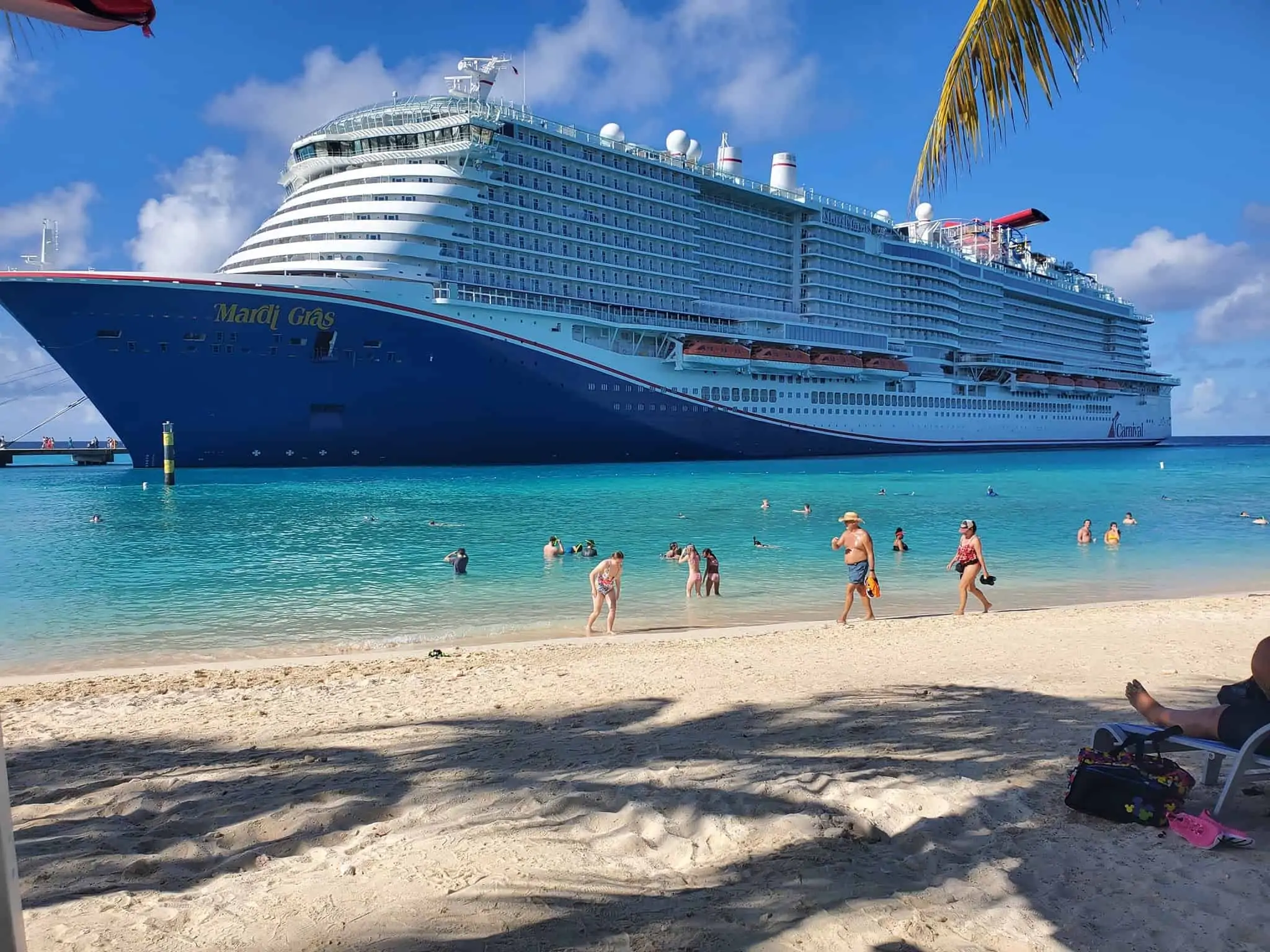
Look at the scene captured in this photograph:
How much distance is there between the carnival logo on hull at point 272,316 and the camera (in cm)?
3089

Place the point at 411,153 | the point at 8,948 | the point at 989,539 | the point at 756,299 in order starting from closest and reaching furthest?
the point at 8,948 < the point at 989,539 < the point at 411,153 < the point at 756,299

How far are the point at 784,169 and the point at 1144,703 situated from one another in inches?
2242

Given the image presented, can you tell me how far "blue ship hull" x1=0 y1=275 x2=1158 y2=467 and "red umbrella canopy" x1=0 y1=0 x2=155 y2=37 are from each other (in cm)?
3214

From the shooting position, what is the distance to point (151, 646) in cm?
973

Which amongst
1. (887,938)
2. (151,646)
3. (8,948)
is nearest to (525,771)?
(887,938)

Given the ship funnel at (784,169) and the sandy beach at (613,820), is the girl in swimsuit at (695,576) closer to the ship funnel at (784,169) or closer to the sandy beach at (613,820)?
the sandy beach at (613,820)

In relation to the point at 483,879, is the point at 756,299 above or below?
above

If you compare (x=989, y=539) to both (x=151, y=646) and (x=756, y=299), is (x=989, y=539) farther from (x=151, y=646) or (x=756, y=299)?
(x=756, y=299)

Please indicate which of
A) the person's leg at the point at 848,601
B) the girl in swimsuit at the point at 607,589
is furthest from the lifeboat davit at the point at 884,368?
the girl in swimsuit at the point at 607,589

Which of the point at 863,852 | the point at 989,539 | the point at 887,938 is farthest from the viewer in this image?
the point at 989,539

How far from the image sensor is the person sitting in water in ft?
11.6

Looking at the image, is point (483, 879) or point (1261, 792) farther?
point (1261, 792)

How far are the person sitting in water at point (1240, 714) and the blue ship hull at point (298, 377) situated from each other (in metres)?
32.1

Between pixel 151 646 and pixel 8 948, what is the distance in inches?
369
